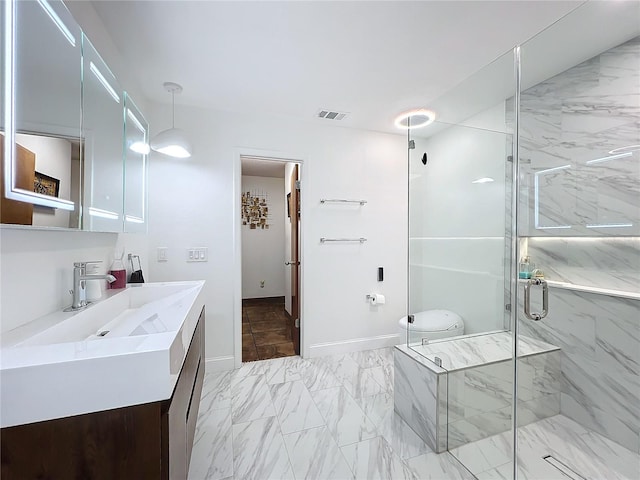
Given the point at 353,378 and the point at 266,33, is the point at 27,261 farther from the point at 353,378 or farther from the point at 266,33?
the point at 353,378

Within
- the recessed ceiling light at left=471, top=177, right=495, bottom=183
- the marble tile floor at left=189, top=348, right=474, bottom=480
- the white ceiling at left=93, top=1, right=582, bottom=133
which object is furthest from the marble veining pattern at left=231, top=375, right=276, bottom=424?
the white ceiling at left=93, top=1, right=582, bottom=133

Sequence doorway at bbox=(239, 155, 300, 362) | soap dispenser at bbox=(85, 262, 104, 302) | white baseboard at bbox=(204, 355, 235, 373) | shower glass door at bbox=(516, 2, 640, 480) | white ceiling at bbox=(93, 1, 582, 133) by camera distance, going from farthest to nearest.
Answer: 1. doorway at bbox=(239, 155, 300, 362)
2. white baseboard at bbox=(204, 355, 235, 373)
3. shower glass door at bbox=(516, 2, 640, 480)
4. white ceiling at bbox=(93, 1, 582, 133)
5. soap dispenser at bbox=(85, 262, 104, 302)

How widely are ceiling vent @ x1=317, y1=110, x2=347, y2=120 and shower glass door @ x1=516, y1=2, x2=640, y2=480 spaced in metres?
1.47

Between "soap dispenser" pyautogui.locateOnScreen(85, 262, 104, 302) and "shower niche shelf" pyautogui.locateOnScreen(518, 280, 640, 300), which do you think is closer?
"soap dispenser" pyautogui.locateOnScreen(85, 262, 104, 302)

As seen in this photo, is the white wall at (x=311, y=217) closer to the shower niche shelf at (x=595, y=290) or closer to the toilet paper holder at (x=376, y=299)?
the toilet paper holder at (x=376, y=299)

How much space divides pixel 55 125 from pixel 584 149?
2.82 meters

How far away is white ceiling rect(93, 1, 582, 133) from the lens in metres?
1.50

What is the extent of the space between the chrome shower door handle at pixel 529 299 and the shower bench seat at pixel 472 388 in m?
0.15

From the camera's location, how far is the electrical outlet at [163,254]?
8.19ft

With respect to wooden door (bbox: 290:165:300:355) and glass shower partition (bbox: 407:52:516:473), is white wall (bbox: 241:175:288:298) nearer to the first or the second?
wooden door (bbox: 290:165:300:355)

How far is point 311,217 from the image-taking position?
2.92 metres

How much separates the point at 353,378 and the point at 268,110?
2611 mm

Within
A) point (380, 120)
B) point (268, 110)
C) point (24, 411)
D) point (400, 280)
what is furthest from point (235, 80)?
point (400, 280)

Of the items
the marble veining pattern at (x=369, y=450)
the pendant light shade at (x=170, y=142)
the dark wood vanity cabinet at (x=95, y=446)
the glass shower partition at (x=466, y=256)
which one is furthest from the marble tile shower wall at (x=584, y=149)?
the pendant light shade at (x=170, y=142)
